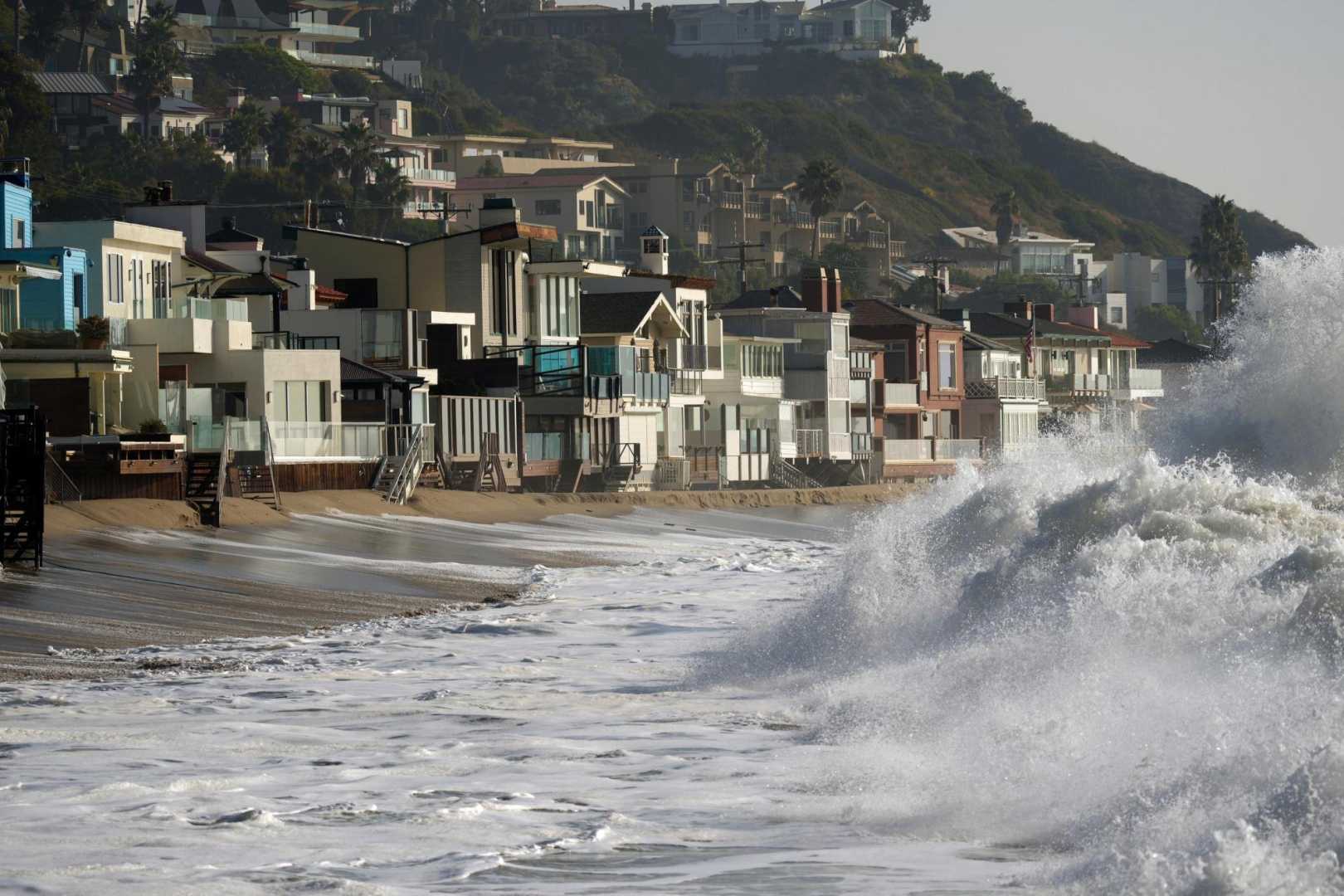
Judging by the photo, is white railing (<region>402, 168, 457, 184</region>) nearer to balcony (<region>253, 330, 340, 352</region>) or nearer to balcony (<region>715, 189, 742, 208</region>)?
balcony (<region>715, 189, 742, 208</region>)

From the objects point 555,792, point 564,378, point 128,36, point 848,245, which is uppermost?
point 128,36

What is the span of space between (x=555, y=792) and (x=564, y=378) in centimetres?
4980

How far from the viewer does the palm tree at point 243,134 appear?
144m

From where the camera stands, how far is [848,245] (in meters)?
181

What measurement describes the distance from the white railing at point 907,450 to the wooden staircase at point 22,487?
56086 mm

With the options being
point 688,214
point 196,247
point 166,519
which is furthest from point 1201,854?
point 688,214

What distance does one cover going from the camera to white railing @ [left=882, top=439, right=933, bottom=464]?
291ft

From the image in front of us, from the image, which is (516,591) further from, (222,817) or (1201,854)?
(1201,854)

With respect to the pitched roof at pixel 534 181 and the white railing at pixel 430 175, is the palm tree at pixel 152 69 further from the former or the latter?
the pitched roof at pixel 534 181

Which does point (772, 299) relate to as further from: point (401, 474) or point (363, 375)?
point (401, 474)

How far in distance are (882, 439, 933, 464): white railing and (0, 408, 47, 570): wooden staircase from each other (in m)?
56.1

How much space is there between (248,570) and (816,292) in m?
54.9

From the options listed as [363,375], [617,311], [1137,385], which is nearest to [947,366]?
[1137,385]

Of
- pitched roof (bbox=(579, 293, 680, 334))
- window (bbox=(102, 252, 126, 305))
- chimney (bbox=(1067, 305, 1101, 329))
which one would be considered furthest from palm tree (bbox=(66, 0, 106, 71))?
window (bbox=(102, 252, 126, 305))
